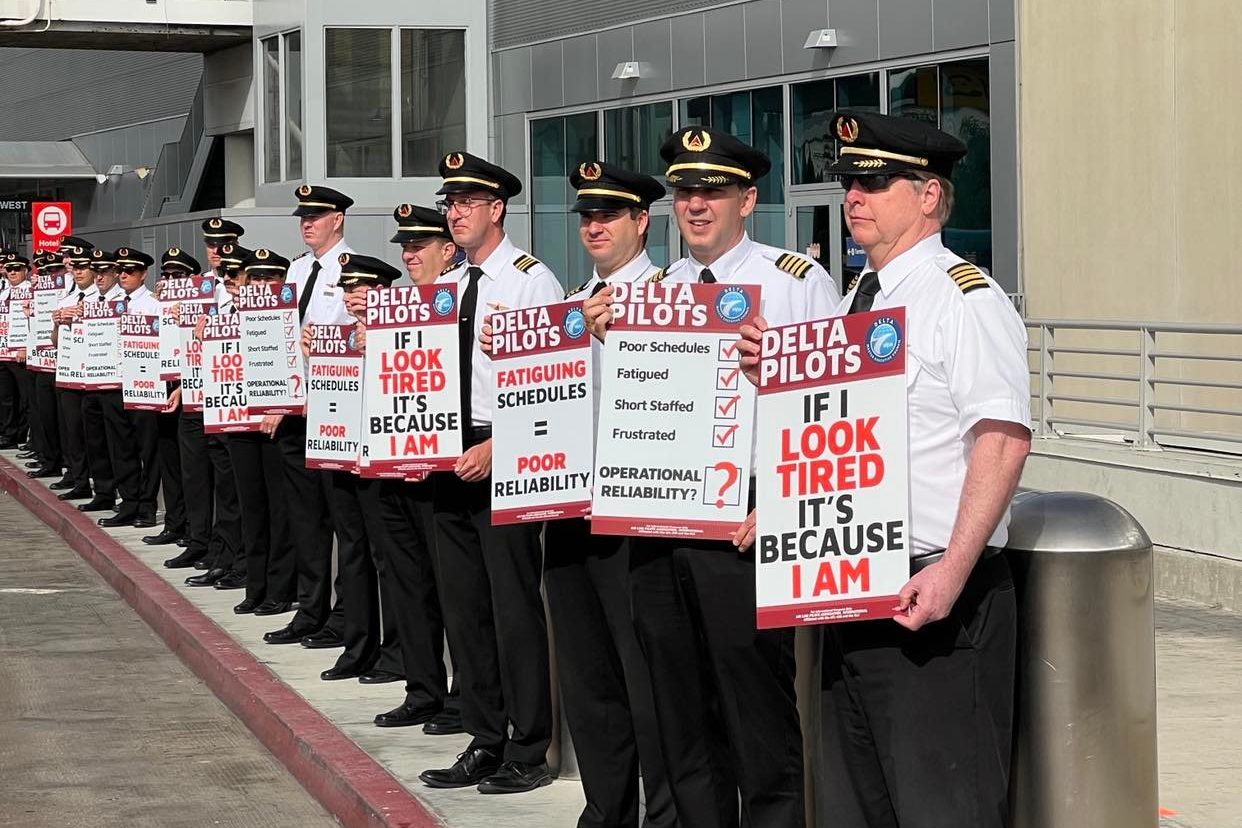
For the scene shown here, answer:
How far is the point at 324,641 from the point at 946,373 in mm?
6612

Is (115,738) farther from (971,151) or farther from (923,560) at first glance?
(971,151)

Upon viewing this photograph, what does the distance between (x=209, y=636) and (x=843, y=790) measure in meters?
6.81

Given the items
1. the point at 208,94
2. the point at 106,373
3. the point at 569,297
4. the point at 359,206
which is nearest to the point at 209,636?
the point at 569,297

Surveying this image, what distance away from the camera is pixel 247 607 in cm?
1179

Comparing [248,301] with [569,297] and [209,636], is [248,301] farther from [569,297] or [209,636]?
[569,297]

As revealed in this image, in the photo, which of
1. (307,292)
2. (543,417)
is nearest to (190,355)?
(307,292)

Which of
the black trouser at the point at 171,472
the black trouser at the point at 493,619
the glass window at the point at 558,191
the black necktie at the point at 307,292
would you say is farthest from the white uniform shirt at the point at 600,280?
the glass window at the point at 558,191

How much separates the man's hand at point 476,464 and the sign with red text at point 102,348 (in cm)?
973

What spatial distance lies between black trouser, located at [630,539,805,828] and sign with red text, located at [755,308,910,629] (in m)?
0.79

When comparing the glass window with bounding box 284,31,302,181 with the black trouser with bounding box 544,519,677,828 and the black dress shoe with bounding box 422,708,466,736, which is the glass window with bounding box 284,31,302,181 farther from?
Answer: the black trouser with bounding box 544,519,677,828

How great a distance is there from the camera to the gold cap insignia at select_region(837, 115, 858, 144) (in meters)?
4.66

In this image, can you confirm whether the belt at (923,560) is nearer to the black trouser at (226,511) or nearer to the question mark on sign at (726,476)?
the question mark on sign at (726,476)

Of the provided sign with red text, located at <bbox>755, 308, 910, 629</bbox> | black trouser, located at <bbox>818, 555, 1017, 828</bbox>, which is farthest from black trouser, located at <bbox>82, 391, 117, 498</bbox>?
black trouser, located at <bbox>818, 555, 1017, 828</bbox>

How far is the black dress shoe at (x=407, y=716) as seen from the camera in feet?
28.0
